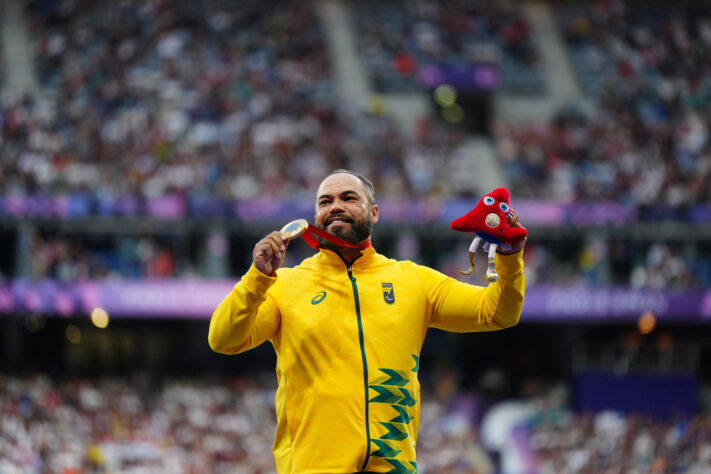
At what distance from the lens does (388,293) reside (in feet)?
12.7

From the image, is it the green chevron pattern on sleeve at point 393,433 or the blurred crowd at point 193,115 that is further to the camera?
the blurred crowd at point 193,115

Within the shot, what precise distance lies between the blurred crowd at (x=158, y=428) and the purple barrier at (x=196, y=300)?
1668 millimetres

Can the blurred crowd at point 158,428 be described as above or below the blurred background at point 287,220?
below

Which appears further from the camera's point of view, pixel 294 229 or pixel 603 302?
pixel 603 302

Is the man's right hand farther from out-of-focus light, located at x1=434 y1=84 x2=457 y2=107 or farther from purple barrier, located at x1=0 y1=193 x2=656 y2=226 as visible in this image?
out-of-focus light, located at x1=434 y1=84 x2=457 y2=107

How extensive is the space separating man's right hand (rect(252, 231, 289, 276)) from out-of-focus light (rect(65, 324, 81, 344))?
20284 millimetres

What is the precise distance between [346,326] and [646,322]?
68.3 ft

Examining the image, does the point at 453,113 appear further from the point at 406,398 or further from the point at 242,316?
the point at 242,316

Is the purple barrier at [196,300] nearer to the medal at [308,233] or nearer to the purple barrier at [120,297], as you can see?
the purple barrier at [120,297]

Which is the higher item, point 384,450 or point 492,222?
point 492,222

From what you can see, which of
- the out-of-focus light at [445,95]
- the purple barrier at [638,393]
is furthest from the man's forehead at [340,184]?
the out-of-focus light at [445,95]

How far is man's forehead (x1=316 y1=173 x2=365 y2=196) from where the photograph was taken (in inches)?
153

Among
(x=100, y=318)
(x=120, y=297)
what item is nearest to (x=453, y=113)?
(x=120, y=297)

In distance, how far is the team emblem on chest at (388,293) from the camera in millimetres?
3846
